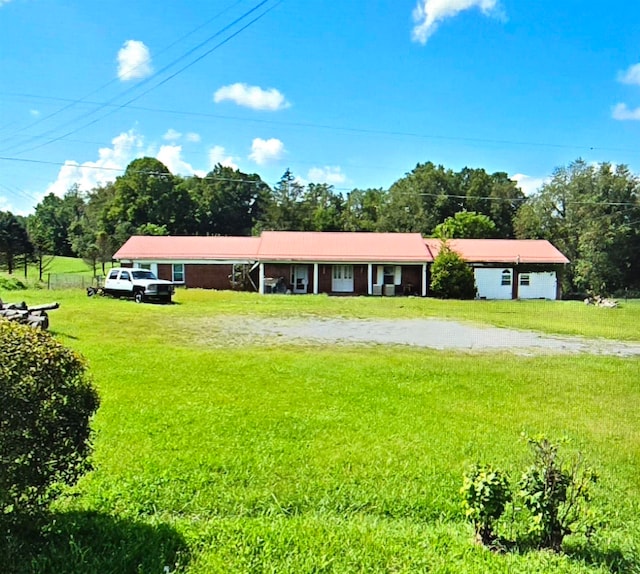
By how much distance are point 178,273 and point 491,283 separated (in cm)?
1838

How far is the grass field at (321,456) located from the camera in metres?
2.80

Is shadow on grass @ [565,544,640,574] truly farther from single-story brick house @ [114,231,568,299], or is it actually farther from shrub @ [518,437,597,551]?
single-story brick house @ [114,231,568,299]

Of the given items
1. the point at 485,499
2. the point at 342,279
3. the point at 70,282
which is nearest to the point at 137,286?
the point at 70,282

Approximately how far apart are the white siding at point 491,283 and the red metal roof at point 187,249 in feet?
43.2

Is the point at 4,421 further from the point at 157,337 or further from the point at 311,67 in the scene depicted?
the point at 311,67

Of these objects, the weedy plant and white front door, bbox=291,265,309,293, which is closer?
the weedy plant

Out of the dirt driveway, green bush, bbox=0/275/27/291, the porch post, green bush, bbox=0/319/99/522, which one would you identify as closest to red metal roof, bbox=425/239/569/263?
the porch post

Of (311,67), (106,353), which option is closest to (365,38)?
(311,67)

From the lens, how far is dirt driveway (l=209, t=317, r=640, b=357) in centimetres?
1113

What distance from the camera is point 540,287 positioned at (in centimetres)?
3038

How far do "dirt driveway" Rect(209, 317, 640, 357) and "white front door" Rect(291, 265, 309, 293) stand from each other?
14.8 m

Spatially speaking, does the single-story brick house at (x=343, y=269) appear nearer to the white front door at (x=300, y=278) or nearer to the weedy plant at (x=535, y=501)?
the white front door at (x=300, y=278)

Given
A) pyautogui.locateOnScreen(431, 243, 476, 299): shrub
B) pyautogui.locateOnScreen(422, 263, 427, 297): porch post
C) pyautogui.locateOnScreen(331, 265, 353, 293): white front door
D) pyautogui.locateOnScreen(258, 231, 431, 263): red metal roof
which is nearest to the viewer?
pyautogui.locateOnScreen(431, 243, 476, 299): shrub

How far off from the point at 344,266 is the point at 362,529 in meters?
27.5
